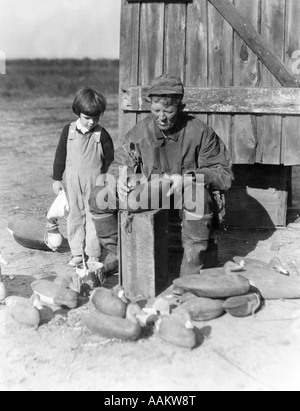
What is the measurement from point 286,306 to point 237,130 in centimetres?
205

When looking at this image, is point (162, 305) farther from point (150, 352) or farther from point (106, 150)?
point (106, 150)

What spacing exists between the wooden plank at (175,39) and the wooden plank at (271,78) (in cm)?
73

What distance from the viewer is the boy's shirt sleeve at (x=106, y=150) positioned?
511cm

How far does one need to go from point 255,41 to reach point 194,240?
2.12 metres

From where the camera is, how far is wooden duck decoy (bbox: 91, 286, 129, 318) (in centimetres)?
384

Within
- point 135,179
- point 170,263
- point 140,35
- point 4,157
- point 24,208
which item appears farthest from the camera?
point 4,157

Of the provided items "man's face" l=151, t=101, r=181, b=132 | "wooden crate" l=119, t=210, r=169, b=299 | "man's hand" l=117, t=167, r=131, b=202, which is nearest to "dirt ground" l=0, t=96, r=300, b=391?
"wooden crate" l=119, t=210, r=169, b=299

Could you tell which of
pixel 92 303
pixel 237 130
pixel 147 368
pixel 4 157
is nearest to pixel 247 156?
pixel 237 130

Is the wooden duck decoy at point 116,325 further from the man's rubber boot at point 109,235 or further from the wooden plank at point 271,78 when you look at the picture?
the wooden plank at point 271,78

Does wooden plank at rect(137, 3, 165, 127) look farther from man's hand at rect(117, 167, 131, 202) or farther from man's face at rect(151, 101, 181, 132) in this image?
man's hand at rect(117, 167, 131, 202)

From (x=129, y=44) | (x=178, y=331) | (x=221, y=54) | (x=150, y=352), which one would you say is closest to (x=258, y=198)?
(x=221, y=54)

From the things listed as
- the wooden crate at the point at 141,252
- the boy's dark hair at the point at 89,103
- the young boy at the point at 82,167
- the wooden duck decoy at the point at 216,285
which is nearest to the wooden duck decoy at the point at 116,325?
the wooden duck decoy at the point at 216,285
